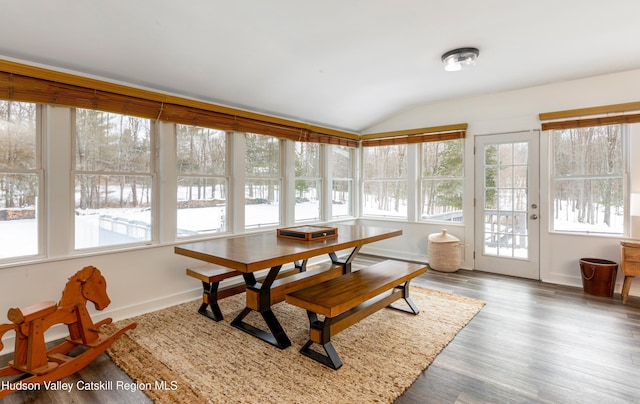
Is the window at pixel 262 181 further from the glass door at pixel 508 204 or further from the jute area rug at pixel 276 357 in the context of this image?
the glass door at pixel 508 204

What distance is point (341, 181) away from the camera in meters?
5.72

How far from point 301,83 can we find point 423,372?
123 inches

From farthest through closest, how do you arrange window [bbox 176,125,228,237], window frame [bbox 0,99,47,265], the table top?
window [bbox 176,125,228,237] < window frame [bbox 0,99,47,265] < the table top

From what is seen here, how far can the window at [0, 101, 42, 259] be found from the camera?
2.49m

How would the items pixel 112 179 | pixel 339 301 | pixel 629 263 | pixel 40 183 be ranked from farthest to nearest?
1. pixel 629 263
2. pixel 112 179
3. pixel 40 183
4. pixel 339 301

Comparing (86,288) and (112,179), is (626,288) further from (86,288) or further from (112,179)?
(112,179)

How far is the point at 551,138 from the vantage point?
411 centimetres

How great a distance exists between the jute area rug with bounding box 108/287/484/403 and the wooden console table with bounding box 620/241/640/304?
1666mm

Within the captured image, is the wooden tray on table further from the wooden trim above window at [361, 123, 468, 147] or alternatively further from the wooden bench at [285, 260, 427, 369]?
the wooden trim above window at [361, 123, 468, 147]

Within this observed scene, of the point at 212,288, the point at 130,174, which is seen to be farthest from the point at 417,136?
the point at 130,174

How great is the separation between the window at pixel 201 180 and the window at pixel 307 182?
1275 mm

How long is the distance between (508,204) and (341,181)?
8.40 feet

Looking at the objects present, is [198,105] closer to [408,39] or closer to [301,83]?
[301,83]

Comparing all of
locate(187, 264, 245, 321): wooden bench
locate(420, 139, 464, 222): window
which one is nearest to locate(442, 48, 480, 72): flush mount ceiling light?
locate(420, 139, 464, 222): window
